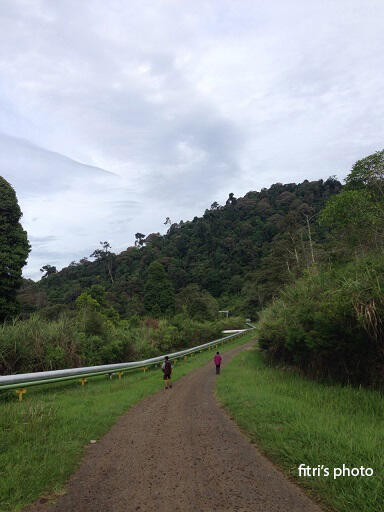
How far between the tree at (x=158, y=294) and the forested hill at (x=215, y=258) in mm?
8931

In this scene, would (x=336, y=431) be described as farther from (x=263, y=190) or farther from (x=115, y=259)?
(x=263, y=190)

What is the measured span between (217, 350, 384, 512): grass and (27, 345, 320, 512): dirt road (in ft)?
0.92

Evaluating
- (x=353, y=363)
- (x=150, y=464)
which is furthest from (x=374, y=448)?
(x=353, y=363)

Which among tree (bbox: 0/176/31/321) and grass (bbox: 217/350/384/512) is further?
tree (bbox: 0/176/31/321)

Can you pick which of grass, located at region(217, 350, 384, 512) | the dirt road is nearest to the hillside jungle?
grass, located at region(217, 350, 384, 512)

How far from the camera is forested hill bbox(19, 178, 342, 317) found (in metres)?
71.2

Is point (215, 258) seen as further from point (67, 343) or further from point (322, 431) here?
point (322, 431)

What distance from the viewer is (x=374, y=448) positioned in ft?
15.4

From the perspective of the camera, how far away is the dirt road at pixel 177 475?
364 centimetres

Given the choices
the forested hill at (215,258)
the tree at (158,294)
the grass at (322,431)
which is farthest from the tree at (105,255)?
the grass at (322,431)

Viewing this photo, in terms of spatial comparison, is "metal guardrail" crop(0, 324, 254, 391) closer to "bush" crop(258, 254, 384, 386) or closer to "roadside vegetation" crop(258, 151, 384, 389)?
"roadside vegetation" crop(258, 151, 384, 389)

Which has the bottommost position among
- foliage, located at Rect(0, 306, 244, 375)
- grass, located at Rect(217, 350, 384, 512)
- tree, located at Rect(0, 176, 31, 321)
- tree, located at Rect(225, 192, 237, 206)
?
grass, located at Rect(217, 350, 384, 512)

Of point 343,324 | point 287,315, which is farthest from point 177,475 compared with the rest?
point 287,315

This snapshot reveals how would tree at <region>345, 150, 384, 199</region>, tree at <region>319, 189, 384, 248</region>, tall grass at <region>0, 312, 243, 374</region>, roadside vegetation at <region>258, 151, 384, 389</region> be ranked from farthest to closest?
tree at <region>345, 150, 384, 199</region> → tree at <region>319, 189, 384, 248</region> → tall grass at <region>0, 312, 243, 374</region> → roadside vegetation at <region>258, 151, 384, 389</region>
